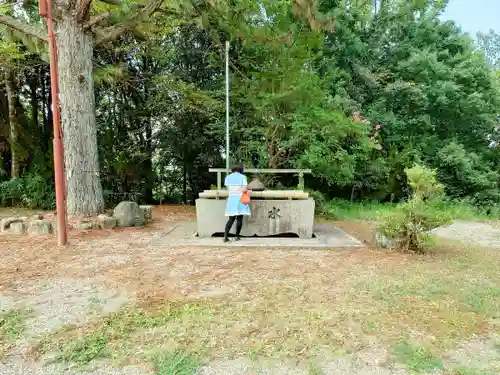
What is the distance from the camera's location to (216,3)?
6.61 metres

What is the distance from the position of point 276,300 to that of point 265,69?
6.35m

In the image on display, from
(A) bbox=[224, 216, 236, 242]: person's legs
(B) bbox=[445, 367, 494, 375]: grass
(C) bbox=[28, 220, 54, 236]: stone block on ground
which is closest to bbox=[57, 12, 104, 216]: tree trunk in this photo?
(C) bbox=[28, 220, 54, 236]: stone block on ground

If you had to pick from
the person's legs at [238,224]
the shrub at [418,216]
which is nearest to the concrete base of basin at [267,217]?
the person's legs at [238,224]

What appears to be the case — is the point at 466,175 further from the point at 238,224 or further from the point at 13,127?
the point at 13,127

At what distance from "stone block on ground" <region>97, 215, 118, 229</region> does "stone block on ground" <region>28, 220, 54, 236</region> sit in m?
0.79

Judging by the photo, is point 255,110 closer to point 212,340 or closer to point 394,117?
point 394,117

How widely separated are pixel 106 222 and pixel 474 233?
700 cm

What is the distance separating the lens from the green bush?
376 inches

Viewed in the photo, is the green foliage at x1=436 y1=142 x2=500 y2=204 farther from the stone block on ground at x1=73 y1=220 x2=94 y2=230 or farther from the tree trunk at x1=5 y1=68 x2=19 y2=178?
the tree trunk at x1=5 y1=68 x2=19 y2=178

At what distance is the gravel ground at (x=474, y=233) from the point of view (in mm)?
6261

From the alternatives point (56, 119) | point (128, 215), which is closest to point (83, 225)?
point (128, 215)

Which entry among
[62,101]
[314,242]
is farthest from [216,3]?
[314,242]

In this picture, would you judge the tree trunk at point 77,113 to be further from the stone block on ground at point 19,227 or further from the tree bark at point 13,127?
the tree bark at point 13,127

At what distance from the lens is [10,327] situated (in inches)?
102
